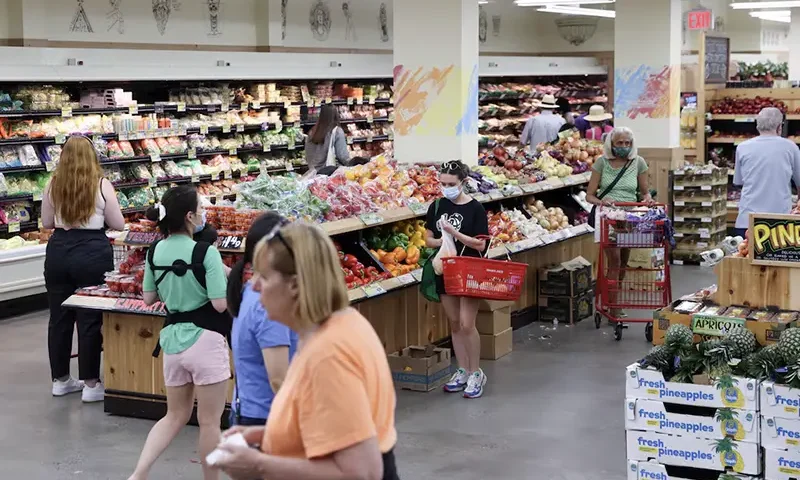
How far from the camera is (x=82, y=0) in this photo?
11789mm

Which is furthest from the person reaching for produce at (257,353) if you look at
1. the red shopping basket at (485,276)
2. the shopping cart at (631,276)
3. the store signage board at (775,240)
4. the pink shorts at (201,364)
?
the shopping cart at (631,276)

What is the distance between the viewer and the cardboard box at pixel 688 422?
15.3 ft

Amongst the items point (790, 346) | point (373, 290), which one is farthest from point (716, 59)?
point (790, 346)

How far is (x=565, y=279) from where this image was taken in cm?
956

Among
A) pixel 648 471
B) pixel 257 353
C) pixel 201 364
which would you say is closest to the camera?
pixel 257 353

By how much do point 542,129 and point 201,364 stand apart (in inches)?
409

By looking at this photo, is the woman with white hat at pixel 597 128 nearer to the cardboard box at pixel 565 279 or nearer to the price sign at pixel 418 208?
the cardboard box at pixel 565 279

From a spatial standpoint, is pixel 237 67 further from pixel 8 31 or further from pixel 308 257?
pixel 308 257

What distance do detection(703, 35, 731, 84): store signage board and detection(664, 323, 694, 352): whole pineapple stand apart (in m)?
10.3

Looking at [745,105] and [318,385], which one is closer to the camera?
[318,385]

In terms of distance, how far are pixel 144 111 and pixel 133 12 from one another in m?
1.32

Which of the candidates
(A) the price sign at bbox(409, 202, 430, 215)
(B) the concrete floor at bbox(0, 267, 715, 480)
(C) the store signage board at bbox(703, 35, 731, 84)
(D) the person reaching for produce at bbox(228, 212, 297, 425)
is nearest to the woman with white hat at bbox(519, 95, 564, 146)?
(C) the store signage board at bbox(703, 35, 731, 84)

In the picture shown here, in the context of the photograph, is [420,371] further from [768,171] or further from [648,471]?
[768,171]

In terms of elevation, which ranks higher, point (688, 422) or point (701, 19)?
point (701, 19)
